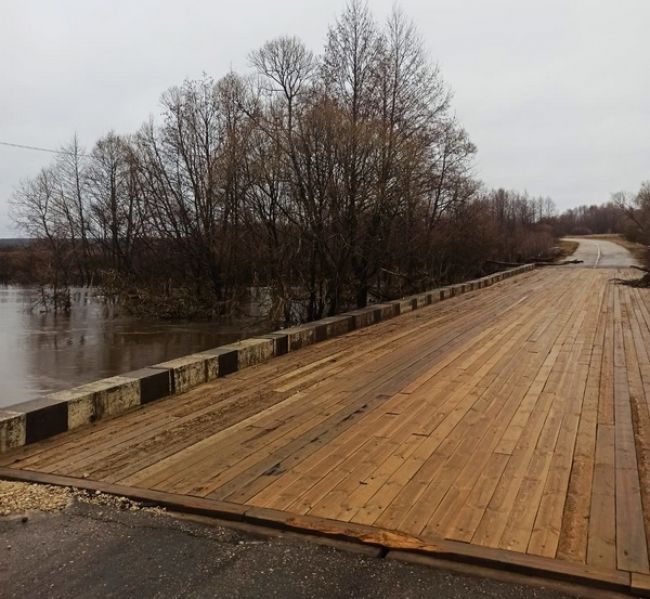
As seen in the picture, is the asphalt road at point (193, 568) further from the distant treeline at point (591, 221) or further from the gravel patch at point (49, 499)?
the distant treeline at point (591, 221)

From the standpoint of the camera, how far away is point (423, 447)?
4094mm

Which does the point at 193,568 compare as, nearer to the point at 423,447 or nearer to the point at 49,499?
the point at 49,499

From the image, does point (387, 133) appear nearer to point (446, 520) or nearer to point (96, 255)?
point (446, 520)

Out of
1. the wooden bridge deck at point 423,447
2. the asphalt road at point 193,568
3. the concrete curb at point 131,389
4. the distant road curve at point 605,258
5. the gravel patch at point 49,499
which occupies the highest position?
the distant road curve at point 605,258

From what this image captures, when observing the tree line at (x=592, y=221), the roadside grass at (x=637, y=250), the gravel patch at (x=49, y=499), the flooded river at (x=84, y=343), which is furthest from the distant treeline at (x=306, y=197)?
the tree line at (x=592, y=221)

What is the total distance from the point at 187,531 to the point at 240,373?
143 inches

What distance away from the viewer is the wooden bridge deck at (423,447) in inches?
119

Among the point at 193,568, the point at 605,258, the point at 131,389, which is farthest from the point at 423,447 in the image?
the point at 605,258

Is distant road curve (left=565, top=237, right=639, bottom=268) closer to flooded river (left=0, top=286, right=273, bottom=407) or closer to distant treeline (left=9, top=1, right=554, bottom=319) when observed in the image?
distant treeline (left=9, top=1, right=554, bottom=319)

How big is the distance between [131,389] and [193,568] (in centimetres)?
286

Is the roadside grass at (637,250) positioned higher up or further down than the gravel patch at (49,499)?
higher up

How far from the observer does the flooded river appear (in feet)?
36.4

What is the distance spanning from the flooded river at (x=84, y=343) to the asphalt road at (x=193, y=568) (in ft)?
18.8

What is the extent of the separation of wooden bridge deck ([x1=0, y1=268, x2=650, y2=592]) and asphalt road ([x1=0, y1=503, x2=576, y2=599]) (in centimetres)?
32
